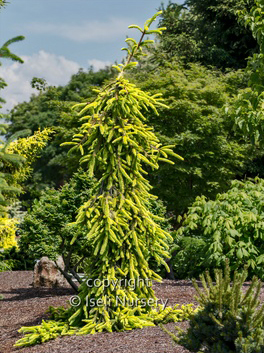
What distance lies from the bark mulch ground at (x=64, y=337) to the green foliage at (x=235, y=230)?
77 cm

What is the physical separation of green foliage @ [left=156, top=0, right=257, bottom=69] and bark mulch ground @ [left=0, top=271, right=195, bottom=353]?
1286cm

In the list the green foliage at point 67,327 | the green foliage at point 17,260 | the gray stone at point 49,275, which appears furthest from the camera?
the green foliage at point 17,260

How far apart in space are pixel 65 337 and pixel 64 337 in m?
0.02

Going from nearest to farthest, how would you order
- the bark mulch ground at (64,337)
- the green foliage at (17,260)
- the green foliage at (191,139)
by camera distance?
the bark mulch ground at (64,337)
the green foliage at (191,139)
the green foliage at (17,260)

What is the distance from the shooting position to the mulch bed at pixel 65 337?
15.5 ft

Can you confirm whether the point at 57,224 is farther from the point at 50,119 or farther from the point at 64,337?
the point at 50,119

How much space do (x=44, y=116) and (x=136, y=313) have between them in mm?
28368

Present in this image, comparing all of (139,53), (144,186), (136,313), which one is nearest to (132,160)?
(144,186)

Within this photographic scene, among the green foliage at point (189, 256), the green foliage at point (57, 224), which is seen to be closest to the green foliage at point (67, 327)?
the green foliage at point (57, 224)

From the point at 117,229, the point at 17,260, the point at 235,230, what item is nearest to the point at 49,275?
the point at 235,230

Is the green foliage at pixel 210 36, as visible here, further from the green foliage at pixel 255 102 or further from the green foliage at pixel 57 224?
the green foliage at pixel 57 224

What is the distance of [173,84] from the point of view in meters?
13.0

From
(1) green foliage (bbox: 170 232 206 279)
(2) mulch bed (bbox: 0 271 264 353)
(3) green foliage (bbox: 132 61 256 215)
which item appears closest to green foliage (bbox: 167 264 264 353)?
(2) mulch bed (bbox: 0 271 264 353)

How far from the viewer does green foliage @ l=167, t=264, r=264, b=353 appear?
3223 mm
